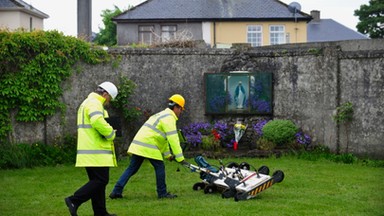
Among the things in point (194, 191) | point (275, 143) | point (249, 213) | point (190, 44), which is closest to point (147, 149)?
point (194, 191)

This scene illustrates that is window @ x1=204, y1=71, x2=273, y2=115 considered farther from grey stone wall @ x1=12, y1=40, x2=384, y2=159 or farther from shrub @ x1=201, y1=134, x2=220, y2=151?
shrub @ x1=201, y1=134, x2=220, y2=151

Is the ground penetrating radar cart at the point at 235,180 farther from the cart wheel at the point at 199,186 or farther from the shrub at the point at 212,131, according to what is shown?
the shrub at the point at 212,131

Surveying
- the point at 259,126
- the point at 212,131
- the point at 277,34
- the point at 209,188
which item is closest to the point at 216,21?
the point at 277,34

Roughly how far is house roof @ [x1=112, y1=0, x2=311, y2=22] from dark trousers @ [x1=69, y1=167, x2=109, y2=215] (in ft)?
105

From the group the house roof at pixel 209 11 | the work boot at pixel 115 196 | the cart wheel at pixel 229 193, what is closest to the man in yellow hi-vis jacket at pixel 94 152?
the work boot at pixel 115 196

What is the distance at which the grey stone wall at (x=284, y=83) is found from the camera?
17.8 m

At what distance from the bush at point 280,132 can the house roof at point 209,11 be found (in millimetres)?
24717

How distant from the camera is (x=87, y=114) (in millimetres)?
10969

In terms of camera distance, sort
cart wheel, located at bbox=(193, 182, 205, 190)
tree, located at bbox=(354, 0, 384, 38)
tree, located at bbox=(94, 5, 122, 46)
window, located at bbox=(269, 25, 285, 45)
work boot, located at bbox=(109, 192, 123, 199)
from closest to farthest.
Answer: work boot, located at bbox=(109, 192, 123, 199)
cart wheel, located at bbox=(193, 182, 205, 190)
window, located at bbox=(269, 25, 285, 45)
tree, located at bbox=(354, 0, 384, 38)
tree, located at bbox=(94, 5, 122, 46)

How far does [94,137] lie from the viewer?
10938 mm

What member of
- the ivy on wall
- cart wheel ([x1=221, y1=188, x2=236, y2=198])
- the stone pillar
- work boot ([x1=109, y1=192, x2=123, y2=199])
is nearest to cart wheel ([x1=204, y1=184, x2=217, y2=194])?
cart wheel ([x1=221, y1=188, x2=236, y2=198])

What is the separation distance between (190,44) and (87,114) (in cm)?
1028

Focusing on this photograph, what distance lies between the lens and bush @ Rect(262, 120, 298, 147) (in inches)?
720

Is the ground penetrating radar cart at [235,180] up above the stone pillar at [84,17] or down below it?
below
